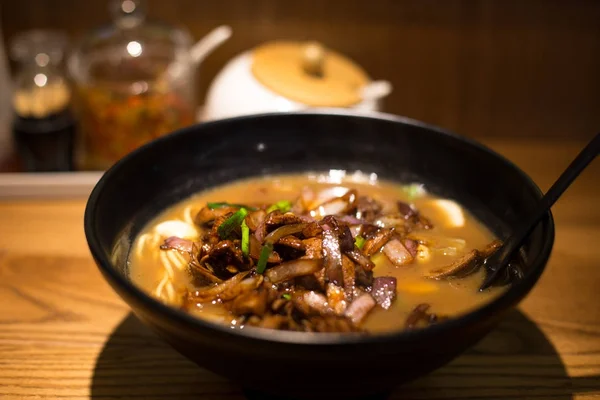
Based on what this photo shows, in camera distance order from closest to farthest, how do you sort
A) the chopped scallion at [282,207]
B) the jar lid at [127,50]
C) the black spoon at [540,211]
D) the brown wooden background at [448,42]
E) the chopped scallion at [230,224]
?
the black spoon at [540,211] < the chopped scallion at [230,224] < the chopped scallion at [282,207] < the jar lid at [127,50] < the brown wooden background at [448,42]

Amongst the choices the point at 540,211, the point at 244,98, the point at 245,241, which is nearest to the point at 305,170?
the point at 245,241

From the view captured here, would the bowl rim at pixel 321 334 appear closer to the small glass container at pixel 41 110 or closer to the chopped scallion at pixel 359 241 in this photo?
the chopped scallion at pixel 359 241

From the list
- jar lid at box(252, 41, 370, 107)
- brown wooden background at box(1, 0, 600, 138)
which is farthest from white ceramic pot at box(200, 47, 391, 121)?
brown wooden background at box(1, 0, 600, 138)

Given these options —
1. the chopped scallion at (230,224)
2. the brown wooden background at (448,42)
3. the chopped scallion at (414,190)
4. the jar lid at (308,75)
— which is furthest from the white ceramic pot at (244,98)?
the chopped scallion at (230,224)

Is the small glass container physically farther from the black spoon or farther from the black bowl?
the black spoon

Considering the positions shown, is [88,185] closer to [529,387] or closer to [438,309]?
[438,309]

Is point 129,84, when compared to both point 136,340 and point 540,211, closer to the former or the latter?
point 136,340
